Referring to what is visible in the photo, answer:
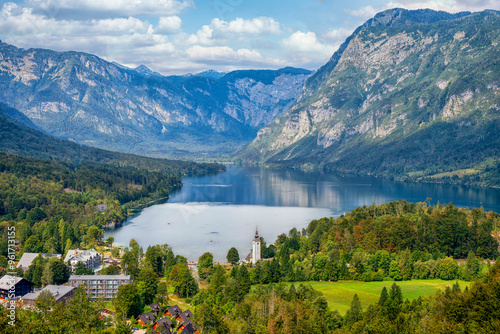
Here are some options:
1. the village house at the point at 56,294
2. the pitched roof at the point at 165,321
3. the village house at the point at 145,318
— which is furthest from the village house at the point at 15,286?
the pitched roof at the point at 165,321

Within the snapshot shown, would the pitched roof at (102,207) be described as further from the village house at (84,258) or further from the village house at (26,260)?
the village house at (26,260)

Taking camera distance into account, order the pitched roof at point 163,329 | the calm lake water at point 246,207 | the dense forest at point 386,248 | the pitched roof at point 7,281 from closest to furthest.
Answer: the pitched roof at point 163,329
the pitched roof at point 7,281
the dense forest at point 386,248
the calm lake water at point 246,207

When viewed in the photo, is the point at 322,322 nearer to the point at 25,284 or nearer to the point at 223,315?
the point at 223,315

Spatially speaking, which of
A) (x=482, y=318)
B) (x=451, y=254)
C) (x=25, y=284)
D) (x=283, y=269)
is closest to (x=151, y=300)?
(x=25, y=284)

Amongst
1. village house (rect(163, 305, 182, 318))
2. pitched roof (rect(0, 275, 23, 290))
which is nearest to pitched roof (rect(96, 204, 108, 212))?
pitched roof (rect(0, 275, 23, 290))

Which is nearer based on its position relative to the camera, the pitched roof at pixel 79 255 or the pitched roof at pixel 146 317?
the pitched roof at pixel 146 317

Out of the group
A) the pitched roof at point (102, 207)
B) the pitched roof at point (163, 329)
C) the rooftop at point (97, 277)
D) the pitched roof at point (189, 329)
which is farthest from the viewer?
the pitched roof at point (102, 207)

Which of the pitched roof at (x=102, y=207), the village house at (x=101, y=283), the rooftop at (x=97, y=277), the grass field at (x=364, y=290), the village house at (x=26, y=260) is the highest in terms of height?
the pitched roof at (x=102, y=207)

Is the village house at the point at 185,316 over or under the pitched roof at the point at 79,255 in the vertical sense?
under
